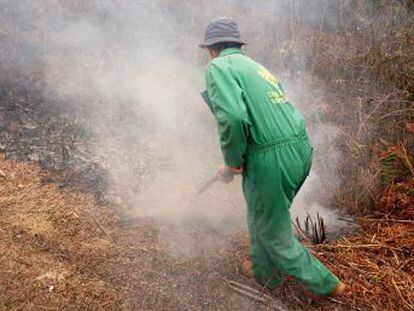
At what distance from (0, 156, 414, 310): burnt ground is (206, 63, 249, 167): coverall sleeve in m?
0.99

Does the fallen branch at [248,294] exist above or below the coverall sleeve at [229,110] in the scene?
below

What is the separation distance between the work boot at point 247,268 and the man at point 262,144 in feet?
0.80

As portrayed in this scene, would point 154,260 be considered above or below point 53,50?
below

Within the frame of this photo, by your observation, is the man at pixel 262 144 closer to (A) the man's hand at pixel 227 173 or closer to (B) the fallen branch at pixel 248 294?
(A) the man's hand at pixel 227 173

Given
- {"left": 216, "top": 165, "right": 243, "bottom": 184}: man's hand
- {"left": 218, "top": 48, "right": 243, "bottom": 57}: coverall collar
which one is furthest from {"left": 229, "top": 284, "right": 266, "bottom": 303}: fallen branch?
{"left": 218, "top": 48, "right": 243, "bottom": 57}: coverall collar

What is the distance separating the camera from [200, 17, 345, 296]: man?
7.87ft

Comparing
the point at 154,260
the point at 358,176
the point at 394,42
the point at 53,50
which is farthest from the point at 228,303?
the point at 394,42

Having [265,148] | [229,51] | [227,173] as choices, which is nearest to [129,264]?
[227,173]

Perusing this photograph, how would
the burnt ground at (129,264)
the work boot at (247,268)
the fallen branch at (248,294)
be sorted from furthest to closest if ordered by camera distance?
the work boot at (247,268), the fallen branch at (248,294), the burnt ground at (129,264)

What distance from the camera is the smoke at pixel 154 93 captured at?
3859mm

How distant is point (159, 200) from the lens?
3809mm

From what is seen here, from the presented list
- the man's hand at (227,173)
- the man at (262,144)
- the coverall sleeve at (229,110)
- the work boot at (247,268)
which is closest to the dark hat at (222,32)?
the man at (262,144)

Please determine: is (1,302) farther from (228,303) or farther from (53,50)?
(53,50)

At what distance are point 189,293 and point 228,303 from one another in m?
0.27
